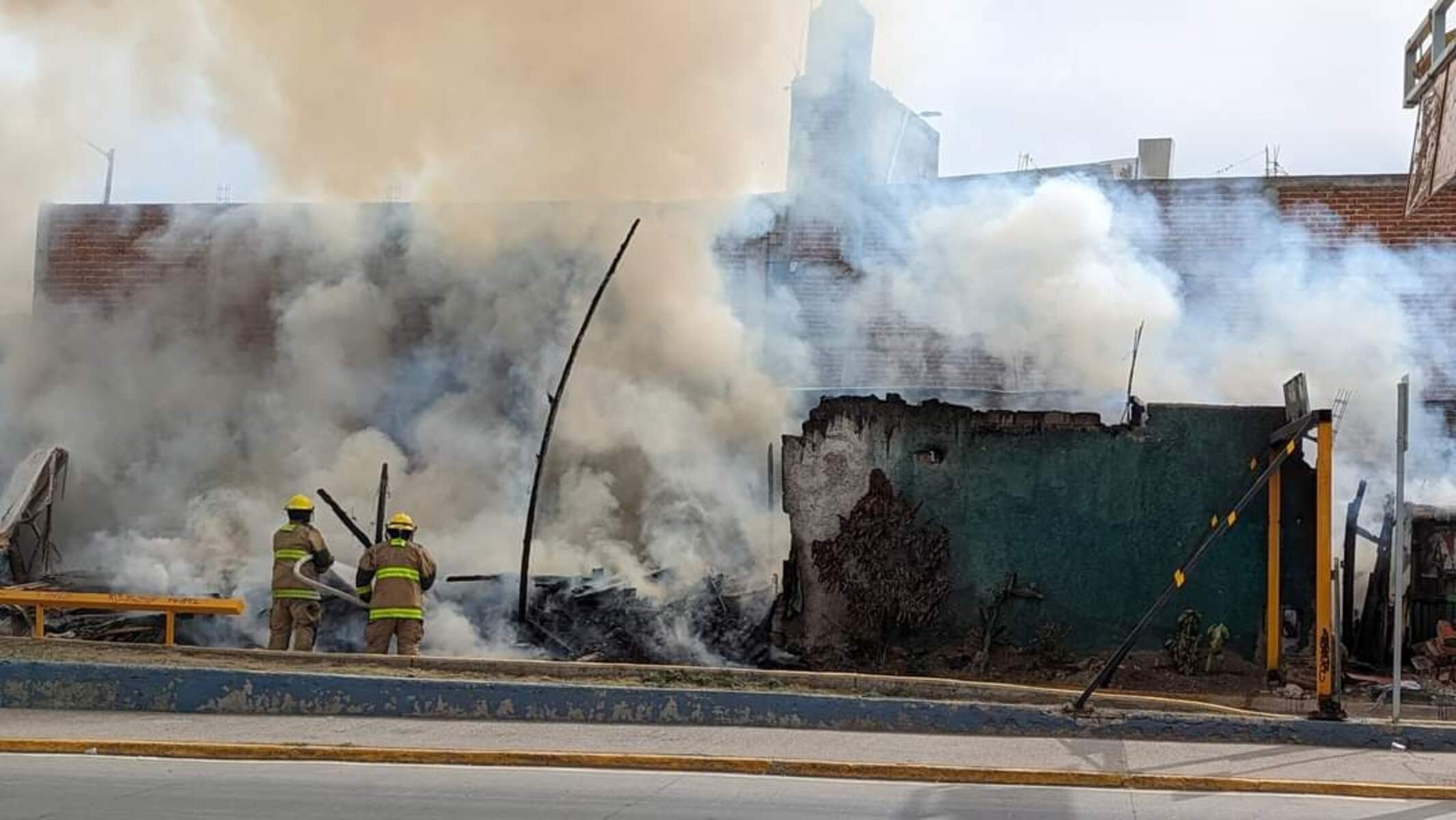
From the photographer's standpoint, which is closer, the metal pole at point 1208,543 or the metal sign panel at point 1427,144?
the metal pole at point 1208,543

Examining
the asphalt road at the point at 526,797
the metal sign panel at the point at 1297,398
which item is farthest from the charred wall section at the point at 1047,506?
the asphalt road at the point at 526,797

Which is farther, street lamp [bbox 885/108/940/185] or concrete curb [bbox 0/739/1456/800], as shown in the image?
street lamp [bbox 885/108/940/185]

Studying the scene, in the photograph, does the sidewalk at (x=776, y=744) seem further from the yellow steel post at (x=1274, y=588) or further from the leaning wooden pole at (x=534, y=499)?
the leaning wooden pole at (x=534, y=499)

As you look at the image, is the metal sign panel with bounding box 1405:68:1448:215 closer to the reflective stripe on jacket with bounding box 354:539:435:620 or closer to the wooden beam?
the reflective stripe on jacket with bounding box 354:539:435:620

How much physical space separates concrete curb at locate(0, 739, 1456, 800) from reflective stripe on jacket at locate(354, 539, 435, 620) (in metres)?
3.27

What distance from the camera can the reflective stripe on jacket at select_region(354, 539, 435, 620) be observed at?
11.6m

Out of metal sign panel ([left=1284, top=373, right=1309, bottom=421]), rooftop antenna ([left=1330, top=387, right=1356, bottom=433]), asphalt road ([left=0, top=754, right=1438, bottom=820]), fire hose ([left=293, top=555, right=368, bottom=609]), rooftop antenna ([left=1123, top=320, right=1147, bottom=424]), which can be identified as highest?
rooftop antenna ([left=1123, top=320, right=1147, bottom=424])

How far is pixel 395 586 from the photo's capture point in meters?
11.6

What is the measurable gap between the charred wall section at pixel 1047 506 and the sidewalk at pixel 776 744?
4.54m

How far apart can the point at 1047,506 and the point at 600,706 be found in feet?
18.7

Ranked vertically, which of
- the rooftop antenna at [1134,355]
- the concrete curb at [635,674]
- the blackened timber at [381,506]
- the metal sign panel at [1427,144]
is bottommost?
the concrete curb at [635,674]

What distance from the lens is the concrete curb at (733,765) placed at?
7586 mm

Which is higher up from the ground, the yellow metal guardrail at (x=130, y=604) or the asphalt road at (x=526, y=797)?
the yellow metal guardrail at (x=130, y=604)

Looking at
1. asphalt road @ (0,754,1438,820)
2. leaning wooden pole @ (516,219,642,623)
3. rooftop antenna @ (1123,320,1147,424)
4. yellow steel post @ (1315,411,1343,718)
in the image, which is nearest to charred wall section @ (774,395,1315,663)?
rooftop antenna @ (1123,320,1147,424)
